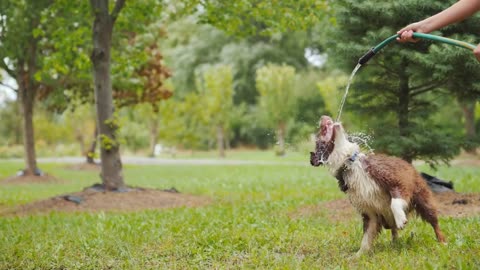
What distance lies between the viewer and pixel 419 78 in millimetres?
9164

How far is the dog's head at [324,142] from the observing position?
4809 millimetres

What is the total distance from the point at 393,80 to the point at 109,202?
18.2ft

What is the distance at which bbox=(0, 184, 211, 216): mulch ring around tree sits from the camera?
9.93 m

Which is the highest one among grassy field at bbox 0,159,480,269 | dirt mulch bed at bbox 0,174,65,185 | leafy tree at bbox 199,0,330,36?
leafy tree at bbox 199,0,330,36

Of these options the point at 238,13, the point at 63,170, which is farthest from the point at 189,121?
the point at 238,13

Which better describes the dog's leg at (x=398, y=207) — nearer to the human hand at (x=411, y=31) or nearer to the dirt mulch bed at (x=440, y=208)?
the human hand at (x=411, y=31)

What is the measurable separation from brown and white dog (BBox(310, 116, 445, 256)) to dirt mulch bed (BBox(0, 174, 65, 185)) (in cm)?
1395

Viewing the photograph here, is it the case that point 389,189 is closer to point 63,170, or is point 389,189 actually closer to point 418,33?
point 418,33

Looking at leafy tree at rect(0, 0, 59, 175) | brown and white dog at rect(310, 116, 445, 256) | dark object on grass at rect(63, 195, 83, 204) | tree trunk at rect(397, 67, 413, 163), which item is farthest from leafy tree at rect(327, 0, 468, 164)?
leafy tree at rect(0, 0, 59, 175)

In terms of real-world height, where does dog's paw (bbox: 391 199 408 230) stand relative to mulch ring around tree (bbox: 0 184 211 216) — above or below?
above

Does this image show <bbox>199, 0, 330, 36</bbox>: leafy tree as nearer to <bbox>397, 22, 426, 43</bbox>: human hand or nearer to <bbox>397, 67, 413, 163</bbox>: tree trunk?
<bbox>397, 67, 413, 163</bbox>: tree trunk

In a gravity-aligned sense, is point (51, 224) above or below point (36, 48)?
below

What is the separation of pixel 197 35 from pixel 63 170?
22348 millimetres

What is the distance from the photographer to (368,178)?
4.98 m
